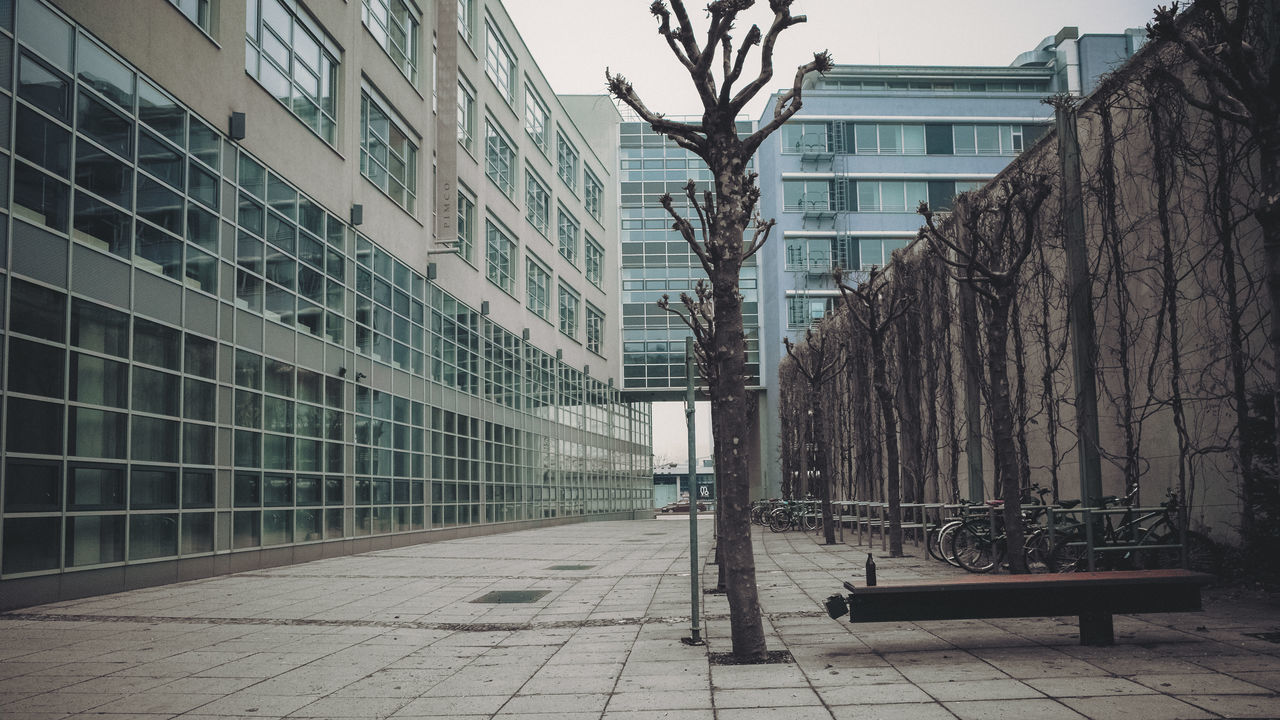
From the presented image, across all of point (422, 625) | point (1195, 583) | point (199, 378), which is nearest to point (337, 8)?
point (199, 378)

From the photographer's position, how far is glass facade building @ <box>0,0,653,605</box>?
12.1 metres

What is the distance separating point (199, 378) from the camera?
52.4 feet

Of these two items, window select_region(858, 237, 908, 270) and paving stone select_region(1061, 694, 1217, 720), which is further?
window select_region(858, 237, 908, 270)

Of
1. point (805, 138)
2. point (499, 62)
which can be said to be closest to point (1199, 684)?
point (499, 62)

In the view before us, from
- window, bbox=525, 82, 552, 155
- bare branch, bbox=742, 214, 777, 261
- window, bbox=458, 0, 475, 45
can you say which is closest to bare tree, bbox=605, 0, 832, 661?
bare branch, bbox=742, 214, 777, 261

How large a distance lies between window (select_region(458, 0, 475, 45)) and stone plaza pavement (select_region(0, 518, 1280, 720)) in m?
25.3

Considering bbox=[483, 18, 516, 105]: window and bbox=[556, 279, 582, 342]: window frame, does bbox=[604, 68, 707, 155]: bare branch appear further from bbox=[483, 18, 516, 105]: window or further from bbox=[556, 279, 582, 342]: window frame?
bbox=[556, 279, 582, 342]: window frame

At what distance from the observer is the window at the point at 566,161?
4909cm

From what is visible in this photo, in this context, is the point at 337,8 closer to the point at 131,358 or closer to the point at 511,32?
the point at 131,358

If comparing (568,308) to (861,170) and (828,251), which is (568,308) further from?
(861,170)

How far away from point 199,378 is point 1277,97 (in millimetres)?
15058

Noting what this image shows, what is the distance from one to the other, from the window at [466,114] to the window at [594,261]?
19.2m

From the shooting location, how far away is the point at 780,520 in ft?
103

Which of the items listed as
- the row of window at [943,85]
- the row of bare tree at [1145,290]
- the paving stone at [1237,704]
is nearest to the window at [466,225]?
the row of bare tree at [1145,290]
